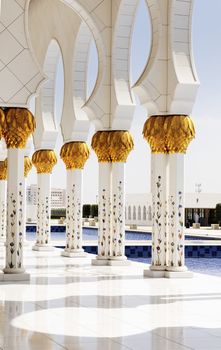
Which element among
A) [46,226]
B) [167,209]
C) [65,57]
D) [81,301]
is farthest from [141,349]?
[46,226]

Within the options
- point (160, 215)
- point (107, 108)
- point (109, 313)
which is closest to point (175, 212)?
point (160, 215)

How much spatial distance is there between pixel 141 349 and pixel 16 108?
349 centimetres

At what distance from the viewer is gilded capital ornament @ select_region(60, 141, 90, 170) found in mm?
8812

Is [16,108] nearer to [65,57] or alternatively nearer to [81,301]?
[81,301]

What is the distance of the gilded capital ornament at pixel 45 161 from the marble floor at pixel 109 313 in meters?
3.90

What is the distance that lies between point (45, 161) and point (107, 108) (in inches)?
124

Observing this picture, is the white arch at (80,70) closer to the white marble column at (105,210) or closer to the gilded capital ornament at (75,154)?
the gilded capital ornament at (75,154)

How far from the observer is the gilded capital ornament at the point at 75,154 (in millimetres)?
Result: 8812

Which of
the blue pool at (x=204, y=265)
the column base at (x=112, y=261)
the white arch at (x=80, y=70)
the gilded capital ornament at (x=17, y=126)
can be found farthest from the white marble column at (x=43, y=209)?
the gilded capital ornament at (x=17, y=126)

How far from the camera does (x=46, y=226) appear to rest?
10.5 meters

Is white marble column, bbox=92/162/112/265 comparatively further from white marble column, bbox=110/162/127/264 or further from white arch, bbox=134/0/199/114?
white arch, bbox=134/0/199/114

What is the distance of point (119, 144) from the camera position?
738 cm

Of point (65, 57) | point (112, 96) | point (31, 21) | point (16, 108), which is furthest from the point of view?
point (31, 21)

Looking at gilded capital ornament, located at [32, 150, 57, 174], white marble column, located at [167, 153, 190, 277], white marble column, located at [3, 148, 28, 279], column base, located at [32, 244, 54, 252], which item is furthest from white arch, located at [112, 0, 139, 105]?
column base, located at [32, 244, 54, 252]
